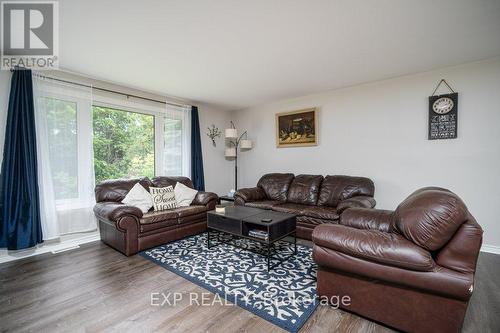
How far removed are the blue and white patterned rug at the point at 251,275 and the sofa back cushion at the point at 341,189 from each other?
1040 millimetres

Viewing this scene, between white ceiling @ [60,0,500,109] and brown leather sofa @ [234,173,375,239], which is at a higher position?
white ceiling @ [60,0,500,109]

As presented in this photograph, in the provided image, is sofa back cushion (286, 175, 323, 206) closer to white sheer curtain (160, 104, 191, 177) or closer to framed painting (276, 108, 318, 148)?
framed painting (276, 108, 318, 148)

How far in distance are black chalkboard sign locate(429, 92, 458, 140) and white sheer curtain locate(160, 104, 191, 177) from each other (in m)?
4.13

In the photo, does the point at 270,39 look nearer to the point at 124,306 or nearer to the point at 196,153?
the point at 124,306

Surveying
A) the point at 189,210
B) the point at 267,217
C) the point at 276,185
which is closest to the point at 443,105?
the point at 276,185

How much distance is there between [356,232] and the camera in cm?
163

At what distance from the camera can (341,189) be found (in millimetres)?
3648

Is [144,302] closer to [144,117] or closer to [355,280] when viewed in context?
[355,280]

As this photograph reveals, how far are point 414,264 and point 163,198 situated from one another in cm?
316

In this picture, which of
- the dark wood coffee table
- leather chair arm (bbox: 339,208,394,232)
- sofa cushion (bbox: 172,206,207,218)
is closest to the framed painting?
the dark wood coffee table

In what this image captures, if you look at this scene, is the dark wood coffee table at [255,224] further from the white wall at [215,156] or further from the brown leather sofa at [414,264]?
the white wall at [215,156]

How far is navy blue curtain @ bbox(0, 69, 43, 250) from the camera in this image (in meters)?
2.67

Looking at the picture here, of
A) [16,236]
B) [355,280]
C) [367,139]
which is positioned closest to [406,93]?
[367,139]

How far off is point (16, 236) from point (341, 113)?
498 centimetres
